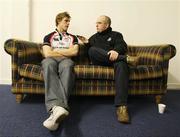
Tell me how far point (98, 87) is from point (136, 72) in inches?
15.6

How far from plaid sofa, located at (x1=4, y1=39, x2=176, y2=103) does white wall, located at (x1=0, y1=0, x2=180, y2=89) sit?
864mm

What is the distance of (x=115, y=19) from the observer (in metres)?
3.24

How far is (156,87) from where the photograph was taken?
238 centimetres

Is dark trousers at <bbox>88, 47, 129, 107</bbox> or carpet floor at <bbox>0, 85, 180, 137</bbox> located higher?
dark trousers at <bbox>88, 47, 129, 107</bbox>

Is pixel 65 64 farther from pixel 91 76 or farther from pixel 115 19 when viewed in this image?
pixel 115 19

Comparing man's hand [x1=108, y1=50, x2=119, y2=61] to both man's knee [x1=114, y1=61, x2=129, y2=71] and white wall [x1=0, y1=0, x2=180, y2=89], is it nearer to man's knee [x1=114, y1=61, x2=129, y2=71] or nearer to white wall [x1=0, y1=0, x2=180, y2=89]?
man's knee [x1=114, y1=61, x2=129, y2=71]

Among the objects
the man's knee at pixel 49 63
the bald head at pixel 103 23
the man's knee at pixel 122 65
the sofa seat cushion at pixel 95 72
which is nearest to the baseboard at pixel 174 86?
the sofa seat cushion at pixel 95 72

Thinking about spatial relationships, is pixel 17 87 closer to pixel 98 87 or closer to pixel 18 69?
pixel 18 69

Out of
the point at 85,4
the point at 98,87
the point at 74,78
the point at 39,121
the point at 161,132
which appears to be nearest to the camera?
the point at 161,132

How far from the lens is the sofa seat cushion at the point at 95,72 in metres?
2.22

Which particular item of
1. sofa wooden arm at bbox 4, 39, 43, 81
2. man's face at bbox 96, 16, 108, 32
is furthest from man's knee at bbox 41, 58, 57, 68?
man's face at bbox 96, 16, 108, 32

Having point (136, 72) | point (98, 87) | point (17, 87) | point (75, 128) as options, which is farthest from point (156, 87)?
point (17, 87)

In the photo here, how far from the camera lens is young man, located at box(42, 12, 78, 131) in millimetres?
1673

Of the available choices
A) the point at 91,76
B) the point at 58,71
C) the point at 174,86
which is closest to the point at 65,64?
the point at 58,71
